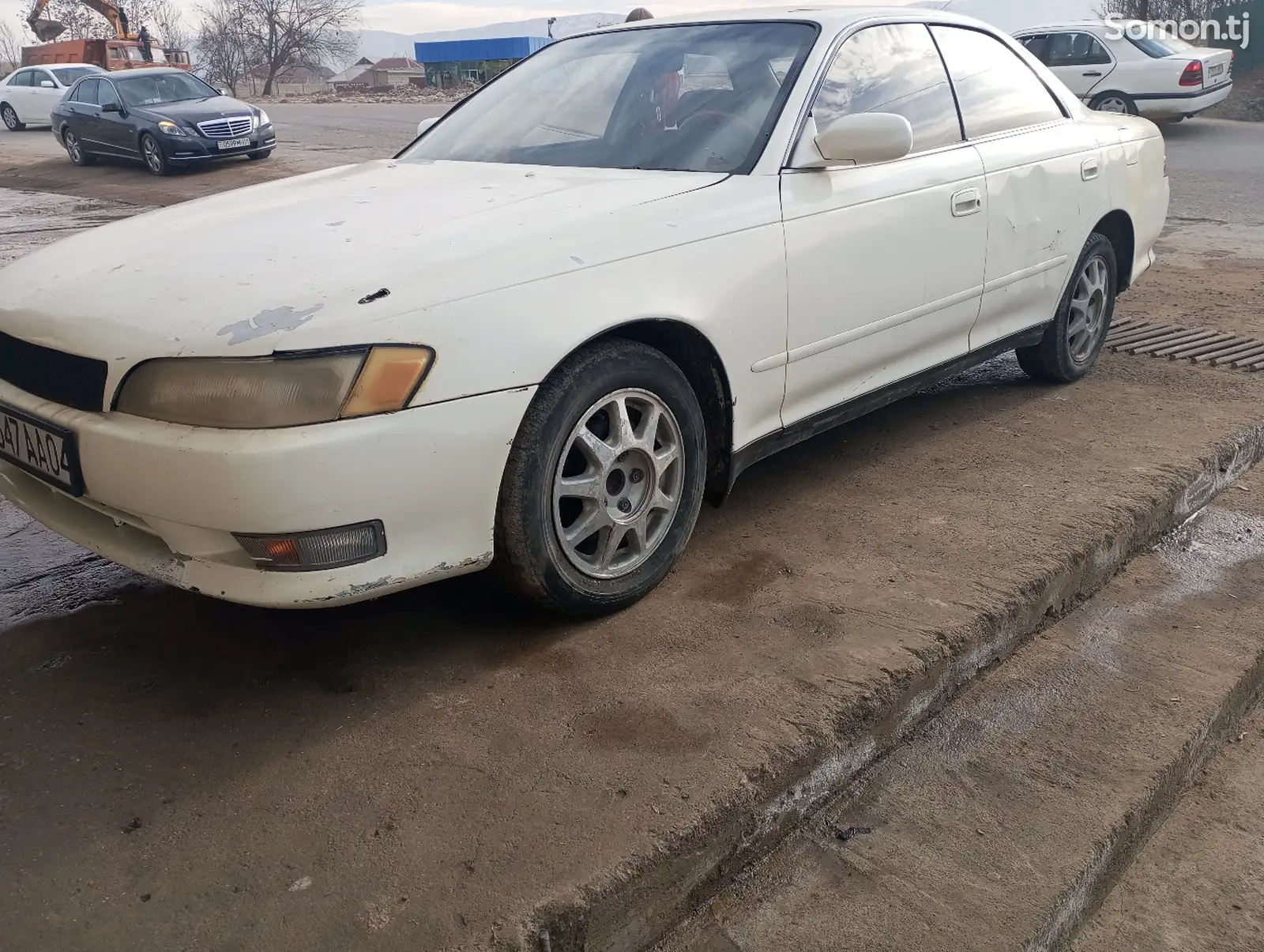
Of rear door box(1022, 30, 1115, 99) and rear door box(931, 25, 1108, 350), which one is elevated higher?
rear door box(1022, 30, 1115, 99)

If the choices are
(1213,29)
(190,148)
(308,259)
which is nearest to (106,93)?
(190,148)

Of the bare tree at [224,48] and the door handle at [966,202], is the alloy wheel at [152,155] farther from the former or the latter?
the bare tree at [224,48]

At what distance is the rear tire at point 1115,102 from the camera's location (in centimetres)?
1495

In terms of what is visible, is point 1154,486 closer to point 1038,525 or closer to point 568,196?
point 1038,525

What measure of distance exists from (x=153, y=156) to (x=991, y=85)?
44.9ft

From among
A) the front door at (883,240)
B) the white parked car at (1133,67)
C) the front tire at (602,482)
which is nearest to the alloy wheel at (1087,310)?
the front door at (883,240)

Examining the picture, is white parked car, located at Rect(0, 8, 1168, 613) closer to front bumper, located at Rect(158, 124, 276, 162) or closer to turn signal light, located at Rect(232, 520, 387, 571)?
turn signal light, located at Rect(232, 520, 387, 571)

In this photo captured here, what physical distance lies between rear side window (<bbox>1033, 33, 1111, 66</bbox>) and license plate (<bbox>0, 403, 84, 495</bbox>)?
15101mm

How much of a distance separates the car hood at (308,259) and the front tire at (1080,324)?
204 cm

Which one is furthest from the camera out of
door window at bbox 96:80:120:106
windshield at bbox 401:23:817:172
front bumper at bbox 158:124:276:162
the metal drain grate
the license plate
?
door window at bbox 96:80:120:106

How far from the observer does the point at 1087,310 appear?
15.0 ft

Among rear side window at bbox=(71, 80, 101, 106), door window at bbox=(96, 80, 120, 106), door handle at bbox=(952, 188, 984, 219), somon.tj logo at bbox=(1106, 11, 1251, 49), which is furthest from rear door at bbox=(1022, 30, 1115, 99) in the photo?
rear side window at bbox=(71, 80, 101, 106)

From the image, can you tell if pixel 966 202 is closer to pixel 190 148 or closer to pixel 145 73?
pixel 190 148

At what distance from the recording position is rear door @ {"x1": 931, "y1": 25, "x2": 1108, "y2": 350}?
3855 mm
